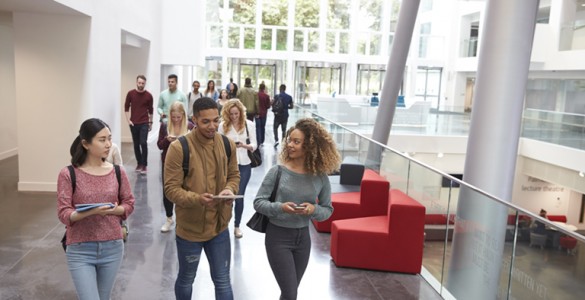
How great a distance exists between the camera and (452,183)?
5.87 metres

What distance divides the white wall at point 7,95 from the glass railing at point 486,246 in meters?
9.40

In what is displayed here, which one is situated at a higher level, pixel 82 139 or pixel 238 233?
pixel 82 139

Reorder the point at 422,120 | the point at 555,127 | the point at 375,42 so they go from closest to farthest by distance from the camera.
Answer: the point at 555,127 < the point at 422,120 < the point at 375,42

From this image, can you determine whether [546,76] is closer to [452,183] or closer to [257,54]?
[257,54]

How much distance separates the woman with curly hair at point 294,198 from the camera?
152 inches

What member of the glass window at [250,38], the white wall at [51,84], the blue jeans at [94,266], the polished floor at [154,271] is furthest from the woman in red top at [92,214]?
the glass window at [250,38]

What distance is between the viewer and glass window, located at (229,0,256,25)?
33.0 meters

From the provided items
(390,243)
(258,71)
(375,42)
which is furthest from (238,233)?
(375,42)

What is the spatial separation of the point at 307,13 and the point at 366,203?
2759 centimetres

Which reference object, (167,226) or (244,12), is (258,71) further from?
(167,226)

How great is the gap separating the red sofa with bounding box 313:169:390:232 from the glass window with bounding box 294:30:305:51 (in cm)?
2528

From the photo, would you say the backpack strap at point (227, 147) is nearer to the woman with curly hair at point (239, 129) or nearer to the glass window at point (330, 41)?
the woman with curly hair at point (239, 129)

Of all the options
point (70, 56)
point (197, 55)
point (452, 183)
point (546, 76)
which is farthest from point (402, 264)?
point (546, 76)

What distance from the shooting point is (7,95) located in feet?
42.0
